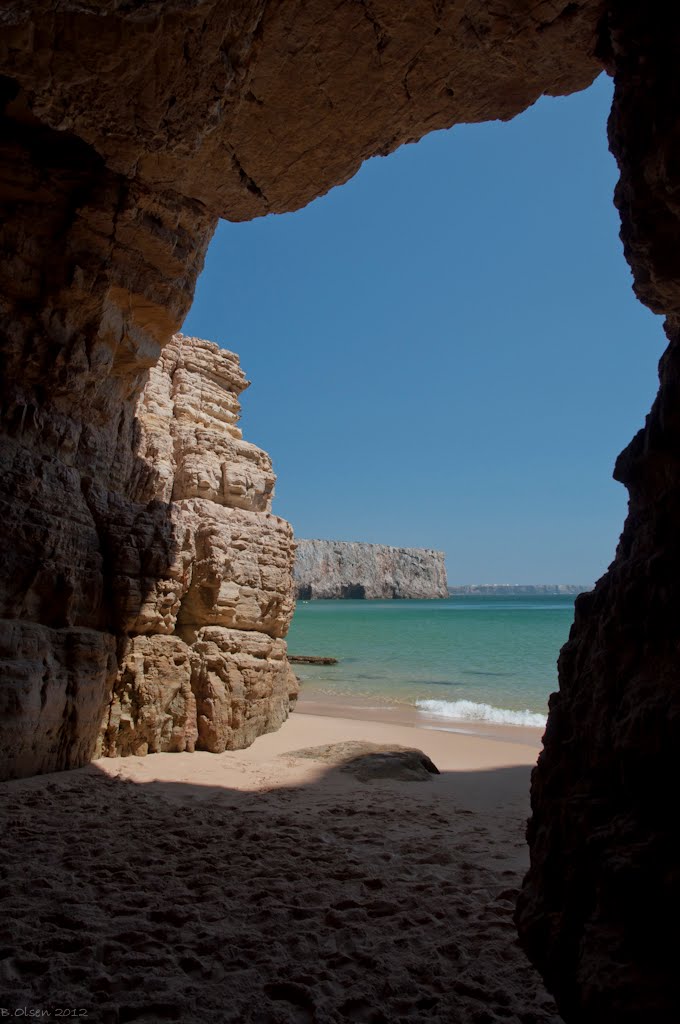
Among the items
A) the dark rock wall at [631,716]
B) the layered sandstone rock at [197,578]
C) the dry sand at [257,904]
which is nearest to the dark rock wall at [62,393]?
the layered sandstone rock at [197,578]

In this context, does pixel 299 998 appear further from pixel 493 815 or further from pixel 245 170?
pixel 245 170

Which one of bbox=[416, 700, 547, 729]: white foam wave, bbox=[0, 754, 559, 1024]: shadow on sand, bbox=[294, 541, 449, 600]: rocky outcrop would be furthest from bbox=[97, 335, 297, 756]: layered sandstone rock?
bbox=[294, 541, 449, 600]: rocky outcrop

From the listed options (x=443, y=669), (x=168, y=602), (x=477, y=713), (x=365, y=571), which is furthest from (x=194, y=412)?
(x=365, y=571)

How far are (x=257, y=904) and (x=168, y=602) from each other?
427cm

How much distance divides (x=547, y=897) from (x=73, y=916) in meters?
2.30

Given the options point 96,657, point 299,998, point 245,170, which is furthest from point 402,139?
point 299,998

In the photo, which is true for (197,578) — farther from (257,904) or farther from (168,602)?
(257,904)

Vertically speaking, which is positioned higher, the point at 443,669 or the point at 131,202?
the point at 131,202

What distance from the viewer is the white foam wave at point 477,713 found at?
13.4m

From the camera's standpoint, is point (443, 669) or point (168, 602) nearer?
point (168, 602)

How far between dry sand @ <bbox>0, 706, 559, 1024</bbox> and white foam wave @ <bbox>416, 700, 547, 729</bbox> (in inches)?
324

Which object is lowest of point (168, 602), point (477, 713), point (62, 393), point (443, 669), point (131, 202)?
point (443, 669)

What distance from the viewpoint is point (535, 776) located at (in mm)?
2850

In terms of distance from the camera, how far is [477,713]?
46.8 feet
